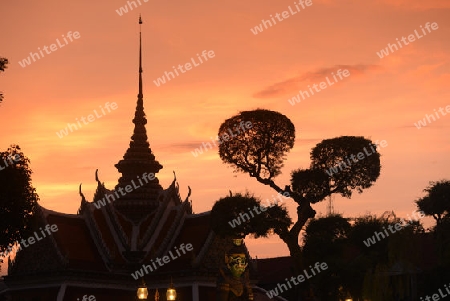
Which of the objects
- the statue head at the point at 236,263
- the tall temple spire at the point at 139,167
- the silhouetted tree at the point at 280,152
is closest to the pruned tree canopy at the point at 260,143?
the silhouetted tree at the point at 280,152

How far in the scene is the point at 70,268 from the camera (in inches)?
2041

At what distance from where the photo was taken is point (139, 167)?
205 ft

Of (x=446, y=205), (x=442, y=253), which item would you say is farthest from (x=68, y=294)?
(x=446, y=205)

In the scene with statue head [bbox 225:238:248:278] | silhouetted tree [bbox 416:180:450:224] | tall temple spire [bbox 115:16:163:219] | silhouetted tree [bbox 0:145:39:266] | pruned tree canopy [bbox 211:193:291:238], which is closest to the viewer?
statue head [bbox 225:238:248:278]

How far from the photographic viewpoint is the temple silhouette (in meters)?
52.8

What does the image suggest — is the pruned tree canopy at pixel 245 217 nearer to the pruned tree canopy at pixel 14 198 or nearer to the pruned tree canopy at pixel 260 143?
the pruned tree canopy at pixel 260 143

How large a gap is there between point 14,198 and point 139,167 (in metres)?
26.2

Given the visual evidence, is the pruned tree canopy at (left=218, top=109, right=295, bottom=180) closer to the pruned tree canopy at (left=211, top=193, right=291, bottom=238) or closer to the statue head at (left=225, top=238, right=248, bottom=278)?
the pruned tree canopy at (left=211, top=193, right=291, bottom=238)

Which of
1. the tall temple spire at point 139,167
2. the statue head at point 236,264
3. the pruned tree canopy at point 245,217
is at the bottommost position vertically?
the statue head at point 236,264

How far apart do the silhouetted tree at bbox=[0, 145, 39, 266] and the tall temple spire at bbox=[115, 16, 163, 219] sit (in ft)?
75.1

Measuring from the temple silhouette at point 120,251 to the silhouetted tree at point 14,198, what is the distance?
1389 centimetres

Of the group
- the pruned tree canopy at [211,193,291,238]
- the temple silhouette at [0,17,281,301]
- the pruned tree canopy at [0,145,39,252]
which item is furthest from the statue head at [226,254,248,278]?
the temple silhouette at [0,17,281,301]

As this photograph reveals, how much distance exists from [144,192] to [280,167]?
592 inches

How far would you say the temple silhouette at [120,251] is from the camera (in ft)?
173
